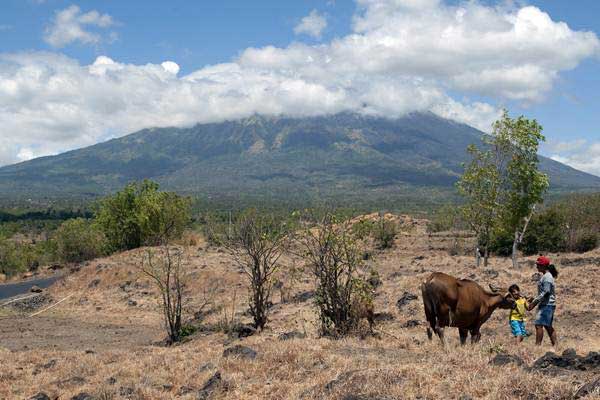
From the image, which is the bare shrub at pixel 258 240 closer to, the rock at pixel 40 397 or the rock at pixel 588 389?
the rock at pixel 40 397

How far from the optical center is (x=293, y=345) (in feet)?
30.6

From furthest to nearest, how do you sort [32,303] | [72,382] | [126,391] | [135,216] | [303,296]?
[135,216] < [32,303] < [303,296] < [72,382] < [126,391]

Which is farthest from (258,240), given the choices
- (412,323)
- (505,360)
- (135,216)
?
(135,216)

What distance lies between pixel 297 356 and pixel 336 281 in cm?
356

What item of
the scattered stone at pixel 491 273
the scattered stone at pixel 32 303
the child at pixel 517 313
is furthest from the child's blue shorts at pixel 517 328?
the scattered stone at pixel 32 303

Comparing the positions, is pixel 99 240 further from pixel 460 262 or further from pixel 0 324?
pixel 460 262

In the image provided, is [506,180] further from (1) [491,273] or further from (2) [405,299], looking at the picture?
(2) [405,299]

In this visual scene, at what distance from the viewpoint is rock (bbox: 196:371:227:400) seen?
734cm

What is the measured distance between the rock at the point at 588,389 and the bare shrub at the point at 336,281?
635 centimetres

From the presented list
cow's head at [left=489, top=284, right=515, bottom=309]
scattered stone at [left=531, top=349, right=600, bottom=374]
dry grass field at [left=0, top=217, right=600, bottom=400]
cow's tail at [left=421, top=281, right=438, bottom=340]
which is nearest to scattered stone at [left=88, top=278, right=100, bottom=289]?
dry grass field at [left=0, top=217, right=600, bottom=400]

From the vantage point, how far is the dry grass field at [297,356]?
252 inches

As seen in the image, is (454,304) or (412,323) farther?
(412,323)

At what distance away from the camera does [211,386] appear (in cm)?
757

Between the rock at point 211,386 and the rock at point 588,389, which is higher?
the rock at point 588,389
